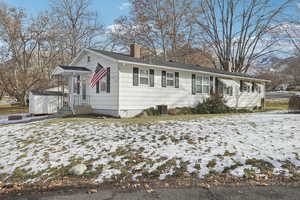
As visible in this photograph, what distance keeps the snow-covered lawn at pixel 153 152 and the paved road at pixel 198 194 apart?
0.58m

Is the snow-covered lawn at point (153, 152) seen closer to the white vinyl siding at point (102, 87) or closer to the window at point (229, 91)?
the white vinyl siding at point (102, 87)

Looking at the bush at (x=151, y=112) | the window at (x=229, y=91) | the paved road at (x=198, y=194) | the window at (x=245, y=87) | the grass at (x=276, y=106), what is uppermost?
the window at (x=245, y=87)

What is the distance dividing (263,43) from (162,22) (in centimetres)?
1491

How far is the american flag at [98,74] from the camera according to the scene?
1303 cm

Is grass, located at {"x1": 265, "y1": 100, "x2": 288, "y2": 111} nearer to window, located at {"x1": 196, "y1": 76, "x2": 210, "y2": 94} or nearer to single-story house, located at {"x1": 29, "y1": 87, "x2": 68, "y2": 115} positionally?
window, located at {"x1": 196, "y1": 76, "x2": 210, "y2": 94}

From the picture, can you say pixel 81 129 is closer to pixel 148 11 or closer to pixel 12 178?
pixel 12 178

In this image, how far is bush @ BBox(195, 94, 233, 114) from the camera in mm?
15922

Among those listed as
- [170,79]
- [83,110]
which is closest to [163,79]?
[170,79]

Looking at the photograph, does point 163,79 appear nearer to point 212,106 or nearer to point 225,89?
point 212,106

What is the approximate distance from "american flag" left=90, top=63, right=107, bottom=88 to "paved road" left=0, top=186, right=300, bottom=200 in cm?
1014

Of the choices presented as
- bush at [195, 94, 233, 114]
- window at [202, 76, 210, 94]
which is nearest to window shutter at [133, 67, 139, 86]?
bush at [195, 94, 233, 114]

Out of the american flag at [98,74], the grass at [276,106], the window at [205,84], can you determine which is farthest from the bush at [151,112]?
the grass at [276,106]

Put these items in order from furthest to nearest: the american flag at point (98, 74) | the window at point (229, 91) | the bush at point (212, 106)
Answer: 1. the window at point (229, 91)
2. the bush at point (212, 106)
3. the american flag at point (98, 74)

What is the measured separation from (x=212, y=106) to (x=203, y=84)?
2.06 metres
